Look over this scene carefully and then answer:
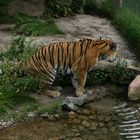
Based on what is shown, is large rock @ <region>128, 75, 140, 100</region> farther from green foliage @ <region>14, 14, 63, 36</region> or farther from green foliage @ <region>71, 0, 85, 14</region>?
green foliage @ <region>71, 0, 85, 14</region>

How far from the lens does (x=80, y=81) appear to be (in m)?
8.45

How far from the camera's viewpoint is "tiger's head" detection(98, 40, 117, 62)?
28.1ft

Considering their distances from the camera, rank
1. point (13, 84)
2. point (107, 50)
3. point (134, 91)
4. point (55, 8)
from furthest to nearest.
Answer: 1. point (55, 8)
2. point (107, 50)
3. point (134, 91)
4. point (13, 84)

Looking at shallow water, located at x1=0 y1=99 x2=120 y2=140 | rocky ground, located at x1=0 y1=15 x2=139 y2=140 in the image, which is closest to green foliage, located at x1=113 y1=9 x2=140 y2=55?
rocky ground, located at x1=0 y1=15 x2=139 y2=140

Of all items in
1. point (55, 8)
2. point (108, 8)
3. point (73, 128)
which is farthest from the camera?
point (108, 8)

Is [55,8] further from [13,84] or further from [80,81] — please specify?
[13,84]

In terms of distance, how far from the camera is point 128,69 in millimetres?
9008

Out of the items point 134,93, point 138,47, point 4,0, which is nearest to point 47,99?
point 134,93

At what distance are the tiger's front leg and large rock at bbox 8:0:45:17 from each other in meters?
4.35

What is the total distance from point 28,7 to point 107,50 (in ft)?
14.7

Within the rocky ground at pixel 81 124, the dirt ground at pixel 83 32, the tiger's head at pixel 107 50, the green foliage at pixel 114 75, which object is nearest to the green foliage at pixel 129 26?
the dirt ground at pixel 83 32

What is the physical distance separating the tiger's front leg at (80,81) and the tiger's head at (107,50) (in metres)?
0.46

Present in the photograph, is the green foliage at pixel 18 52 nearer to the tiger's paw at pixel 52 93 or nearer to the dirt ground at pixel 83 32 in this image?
the dirt ground at pixel 83 32

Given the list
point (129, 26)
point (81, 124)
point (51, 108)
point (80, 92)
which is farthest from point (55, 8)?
point (81, 124)
